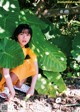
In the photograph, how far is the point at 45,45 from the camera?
194 inches

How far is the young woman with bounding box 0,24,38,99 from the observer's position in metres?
4.36

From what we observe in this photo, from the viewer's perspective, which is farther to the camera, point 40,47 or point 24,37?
point 40,47

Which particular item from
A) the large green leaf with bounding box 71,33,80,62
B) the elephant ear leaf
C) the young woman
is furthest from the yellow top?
the large green leaf with bounding box 71,33,80,62

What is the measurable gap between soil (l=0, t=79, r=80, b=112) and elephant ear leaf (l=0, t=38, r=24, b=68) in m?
0.42

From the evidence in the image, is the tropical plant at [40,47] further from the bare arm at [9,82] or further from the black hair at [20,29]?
the bare arm at [9,82]

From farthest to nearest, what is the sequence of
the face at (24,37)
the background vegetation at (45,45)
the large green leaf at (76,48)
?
the large green leaf at (76,48) < the background vegetation at (45,45) < the face at (24,37)

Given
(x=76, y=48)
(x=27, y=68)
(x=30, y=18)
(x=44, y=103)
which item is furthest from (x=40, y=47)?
(x=44, y=103)

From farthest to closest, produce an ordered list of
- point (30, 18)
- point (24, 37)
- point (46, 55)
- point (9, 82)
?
point (30, 18) → point (46, 55) → point (24, 37) → point (9, 82)

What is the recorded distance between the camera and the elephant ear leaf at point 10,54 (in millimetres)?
4277

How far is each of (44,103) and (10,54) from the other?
0.71 meters

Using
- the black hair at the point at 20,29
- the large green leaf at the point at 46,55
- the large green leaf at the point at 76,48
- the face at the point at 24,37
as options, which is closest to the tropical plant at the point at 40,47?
the large green leaf at the point at 46,55

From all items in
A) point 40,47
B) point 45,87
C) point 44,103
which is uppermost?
point 40,47

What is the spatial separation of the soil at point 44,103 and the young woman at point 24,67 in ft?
0.39

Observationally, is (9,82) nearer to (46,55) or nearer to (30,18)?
(46,55)
